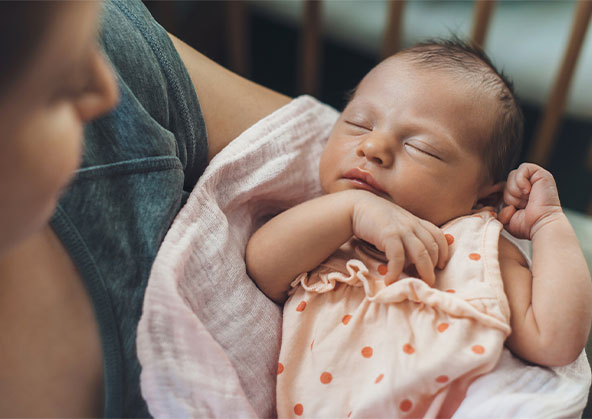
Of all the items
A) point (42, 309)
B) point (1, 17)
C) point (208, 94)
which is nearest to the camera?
point (1, 17)

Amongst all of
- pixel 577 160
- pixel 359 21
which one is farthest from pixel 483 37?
pixel 577 160

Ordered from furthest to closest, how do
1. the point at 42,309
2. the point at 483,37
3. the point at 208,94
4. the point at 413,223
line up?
the point at 483,37 < the point at 208,94 < the point at 413,223 < the point at 42,309

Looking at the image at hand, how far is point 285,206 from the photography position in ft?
2.91

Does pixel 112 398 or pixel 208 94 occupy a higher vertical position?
pixel 208 94

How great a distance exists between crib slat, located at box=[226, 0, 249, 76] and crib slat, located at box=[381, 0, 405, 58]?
49 centimetres

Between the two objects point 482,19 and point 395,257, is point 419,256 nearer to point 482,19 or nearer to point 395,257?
point 395,257

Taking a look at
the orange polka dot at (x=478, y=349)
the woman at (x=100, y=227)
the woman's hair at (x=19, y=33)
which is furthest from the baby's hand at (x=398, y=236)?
the woman's hair at (x=19, y=33)

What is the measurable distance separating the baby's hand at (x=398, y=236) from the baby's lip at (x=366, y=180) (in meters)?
0.05

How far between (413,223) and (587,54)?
1185mm

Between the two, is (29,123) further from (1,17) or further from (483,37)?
(483,37)

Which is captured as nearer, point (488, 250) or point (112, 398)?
point (112, 398)

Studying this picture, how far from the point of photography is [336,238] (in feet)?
2.36

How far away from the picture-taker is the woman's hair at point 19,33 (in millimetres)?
281

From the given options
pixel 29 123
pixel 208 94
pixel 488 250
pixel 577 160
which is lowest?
pixel 577 160
